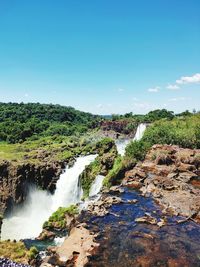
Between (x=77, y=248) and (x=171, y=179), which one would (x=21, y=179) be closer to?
(x=171, y=179)

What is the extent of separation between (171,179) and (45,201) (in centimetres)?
2617

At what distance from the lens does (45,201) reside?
5638cm

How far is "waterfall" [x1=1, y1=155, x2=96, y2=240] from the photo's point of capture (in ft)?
165

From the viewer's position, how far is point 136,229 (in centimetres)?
2700

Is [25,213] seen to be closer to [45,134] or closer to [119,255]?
[119,255]

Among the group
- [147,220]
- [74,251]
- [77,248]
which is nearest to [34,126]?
[147,220]

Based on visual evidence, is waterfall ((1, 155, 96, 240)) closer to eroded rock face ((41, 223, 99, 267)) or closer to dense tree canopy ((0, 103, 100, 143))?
eroded rock face ((41, 223, 99, 267))

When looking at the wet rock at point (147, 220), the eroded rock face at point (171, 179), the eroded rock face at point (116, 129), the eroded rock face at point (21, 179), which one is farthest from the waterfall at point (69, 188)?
the eroded rock face at point (116, 129)

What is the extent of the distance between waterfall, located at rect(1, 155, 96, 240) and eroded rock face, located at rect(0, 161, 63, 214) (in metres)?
1.23

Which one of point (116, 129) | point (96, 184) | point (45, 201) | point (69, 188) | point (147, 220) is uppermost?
point (116, 129)

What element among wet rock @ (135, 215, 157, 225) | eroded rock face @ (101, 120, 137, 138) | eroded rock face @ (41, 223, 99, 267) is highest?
eroded rock face @ (101, 120, 137, 138)

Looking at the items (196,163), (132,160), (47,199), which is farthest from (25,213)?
(196,163)

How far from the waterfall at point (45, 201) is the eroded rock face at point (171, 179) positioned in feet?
46.0

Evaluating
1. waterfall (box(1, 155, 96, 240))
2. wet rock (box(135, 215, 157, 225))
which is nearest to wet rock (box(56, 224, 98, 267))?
wet rock (box(135, 215, 157, 225))
